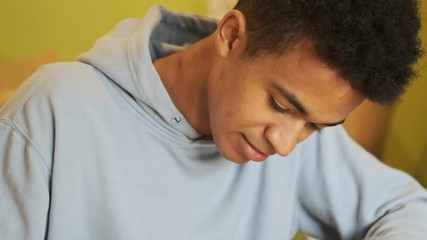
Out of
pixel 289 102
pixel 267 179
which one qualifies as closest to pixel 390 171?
pixel 267 179

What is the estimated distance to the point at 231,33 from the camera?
0.66 m

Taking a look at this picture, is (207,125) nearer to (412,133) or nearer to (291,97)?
(291,97)

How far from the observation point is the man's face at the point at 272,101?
565 millimetres

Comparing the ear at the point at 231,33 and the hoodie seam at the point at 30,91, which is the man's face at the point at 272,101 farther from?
the hoodie seam at the point at 30,91

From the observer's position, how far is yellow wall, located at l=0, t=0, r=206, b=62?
1472 millimetres

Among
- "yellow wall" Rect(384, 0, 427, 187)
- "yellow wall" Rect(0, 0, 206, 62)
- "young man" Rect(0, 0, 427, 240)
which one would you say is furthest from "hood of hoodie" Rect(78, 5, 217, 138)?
"yellow wall" Rect(0, 0, 206, 62)

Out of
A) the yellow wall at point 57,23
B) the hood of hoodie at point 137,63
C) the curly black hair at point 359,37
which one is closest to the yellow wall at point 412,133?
the curly black hair at point 359,37

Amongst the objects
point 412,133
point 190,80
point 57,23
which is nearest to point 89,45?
point 57,23

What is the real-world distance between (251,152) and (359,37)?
0.23 metres

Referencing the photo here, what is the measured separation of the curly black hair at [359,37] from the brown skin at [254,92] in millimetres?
16

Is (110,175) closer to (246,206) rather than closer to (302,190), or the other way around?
(246,206)

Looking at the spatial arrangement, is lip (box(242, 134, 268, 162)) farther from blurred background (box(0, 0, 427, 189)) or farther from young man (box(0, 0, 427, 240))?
blurred background (box(0, 0, 427, 189))

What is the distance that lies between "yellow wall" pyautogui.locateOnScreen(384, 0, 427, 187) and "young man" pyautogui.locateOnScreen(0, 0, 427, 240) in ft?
0.43

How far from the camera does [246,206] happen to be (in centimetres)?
84
